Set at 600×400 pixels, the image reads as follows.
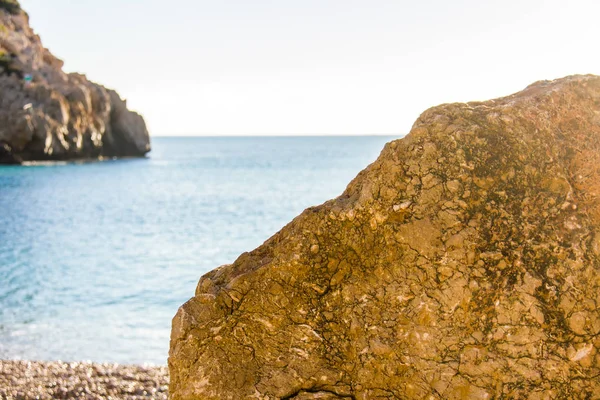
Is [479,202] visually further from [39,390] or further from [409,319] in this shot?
[39,390]

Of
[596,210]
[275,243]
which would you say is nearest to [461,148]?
[596,210]

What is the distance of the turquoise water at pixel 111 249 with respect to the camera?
12562 mm

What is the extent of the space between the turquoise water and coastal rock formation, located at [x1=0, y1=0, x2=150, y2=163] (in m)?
3.92

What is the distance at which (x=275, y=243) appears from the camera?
357 cm

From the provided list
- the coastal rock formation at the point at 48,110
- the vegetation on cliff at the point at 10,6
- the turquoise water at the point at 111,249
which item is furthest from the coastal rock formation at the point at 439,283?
the vegetation on cliff at the point at 10,6

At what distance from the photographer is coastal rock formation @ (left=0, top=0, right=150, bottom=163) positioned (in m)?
58.8

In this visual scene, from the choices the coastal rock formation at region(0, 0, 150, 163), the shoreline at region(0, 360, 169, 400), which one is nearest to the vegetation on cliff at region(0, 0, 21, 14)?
the coastal rock formation at region(0, 0, 150, 163)

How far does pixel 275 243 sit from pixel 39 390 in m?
5.19

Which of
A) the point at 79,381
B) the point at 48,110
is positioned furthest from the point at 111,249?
the point at 48,110

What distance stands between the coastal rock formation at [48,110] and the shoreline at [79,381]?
5442 cm

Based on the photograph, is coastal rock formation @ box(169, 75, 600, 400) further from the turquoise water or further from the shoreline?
the turquoise water

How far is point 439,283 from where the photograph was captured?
3.14m

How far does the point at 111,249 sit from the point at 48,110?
4369 centimetres

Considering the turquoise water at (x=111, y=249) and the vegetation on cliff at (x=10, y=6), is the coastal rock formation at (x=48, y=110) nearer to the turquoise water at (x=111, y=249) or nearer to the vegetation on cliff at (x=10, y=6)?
the vegetation on cliff at (x=10, y=6)
